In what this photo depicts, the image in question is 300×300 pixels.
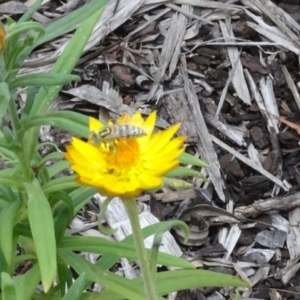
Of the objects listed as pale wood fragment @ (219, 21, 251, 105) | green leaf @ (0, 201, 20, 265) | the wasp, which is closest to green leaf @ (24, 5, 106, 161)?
green leaf @ (0, 201, 20, 265)

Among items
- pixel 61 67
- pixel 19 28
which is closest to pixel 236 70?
pixel 61 67

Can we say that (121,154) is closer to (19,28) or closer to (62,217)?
(19,28)

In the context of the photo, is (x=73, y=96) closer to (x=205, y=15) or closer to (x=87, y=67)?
(x=87, y=67)

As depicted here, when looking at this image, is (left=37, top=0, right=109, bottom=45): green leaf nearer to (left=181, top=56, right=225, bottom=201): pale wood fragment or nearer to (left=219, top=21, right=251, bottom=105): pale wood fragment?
(left=181, top=56, right=225, bottom=201): pale wood fragment

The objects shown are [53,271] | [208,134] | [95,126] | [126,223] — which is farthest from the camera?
[208,134]

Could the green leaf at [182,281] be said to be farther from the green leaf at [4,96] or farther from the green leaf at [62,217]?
the green leaf at [4,96]

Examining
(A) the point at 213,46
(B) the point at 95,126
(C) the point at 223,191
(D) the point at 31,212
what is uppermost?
(B) the point at 95,126

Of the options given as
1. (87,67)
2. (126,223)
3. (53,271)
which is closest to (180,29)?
(87,67)

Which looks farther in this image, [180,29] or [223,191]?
[180,29]
